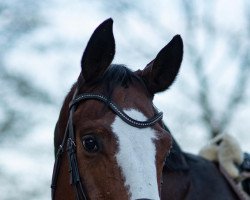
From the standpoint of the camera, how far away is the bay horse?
3.50 metres

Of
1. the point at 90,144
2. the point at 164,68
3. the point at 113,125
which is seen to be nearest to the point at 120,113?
the point at 113,125

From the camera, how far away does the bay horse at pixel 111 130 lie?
3.50 m

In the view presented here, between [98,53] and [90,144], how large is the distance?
61 centimetres

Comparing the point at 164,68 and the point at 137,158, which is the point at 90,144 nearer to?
the point at 137,158

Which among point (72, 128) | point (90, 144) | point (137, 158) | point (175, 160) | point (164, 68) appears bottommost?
point (137, 158)

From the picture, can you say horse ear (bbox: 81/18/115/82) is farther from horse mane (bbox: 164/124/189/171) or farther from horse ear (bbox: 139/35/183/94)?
horse mane (bbox: 164/124/189/171)

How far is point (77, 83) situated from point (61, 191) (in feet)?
2.31

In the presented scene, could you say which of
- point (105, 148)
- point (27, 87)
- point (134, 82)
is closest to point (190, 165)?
point (134, 82)

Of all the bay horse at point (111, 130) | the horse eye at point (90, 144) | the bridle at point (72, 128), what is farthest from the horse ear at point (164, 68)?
the horse eye at point (90, 144)

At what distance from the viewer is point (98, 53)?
3932 millimetres

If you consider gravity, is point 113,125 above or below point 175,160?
below

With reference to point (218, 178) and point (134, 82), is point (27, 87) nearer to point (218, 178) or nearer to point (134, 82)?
point (218, 178)

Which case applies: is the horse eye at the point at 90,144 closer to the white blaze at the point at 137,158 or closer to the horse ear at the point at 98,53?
the white blaze at the point at 137,158

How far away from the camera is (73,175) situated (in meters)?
3.80
